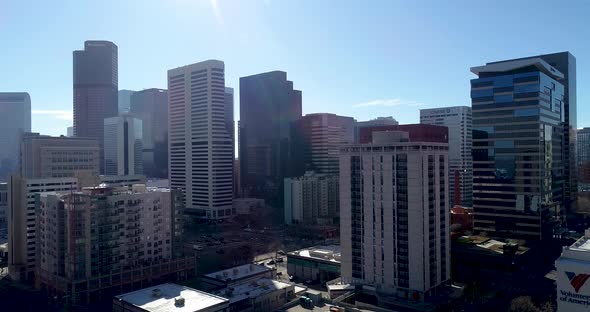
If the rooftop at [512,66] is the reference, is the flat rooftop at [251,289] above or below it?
below

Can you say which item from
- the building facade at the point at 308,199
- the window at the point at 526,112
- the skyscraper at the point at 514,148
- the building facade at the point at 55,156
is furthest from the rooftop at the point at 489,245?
the building facade at the point at 55,156

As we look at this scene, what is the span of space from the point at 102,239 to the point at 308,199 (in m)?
102

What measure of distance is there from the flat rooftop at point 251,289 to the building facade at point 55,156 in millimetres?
86893

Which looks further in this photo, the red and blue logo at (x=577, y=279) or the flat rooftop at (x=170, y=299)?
the flat rooftop at (x=170, y=299)

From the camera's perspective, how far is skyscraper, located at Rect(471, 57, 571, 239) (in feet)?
429

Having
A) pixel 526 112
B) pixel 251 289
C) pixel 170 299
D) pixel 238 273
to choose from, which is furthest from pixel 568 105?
pixel 170 299

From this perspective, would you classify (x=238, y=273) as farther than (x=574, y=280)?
Yes

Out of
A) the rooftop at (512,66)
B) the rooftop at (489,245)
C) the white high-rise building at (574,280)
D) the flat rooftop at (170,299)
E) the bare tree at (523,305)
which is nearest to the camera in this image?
the white high-rise building at (574,280)

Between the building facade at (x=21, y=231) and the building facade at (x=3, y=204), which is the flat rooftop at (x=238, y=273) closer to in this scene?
the building facade at (x=21, y=231)

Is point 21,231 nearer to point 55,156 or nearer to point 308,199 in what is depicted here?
point 55,156

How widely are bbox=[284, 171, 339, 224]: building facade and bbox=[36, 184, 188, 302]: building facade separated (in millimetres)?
80888

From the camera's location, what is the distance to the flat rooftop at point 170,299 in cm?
7437

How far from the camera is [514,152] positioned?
437 feet

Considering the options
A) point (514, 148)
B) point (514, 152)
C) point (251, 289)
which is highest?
point (514, 148)
